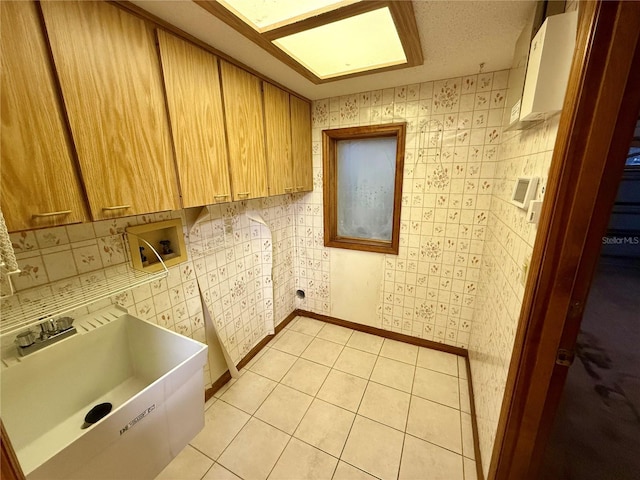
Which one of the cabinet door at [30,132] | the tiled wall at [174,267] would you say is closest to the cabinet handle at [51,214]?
the cabinet door at [30,132]

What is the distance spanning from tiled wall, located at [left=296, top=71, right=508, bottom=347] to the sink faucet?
1.80 meters

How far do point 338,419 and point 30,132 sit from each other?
6.36ft

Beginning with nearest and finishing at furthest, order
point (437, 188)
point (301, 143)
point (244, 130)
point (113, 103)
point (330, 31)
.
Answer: point (113, 103), point (330, 31), point (244, 130), point (437, 188), point (301, 143)

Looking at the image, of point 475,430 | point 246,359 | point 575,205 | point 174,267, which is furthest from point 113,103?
point 475,430

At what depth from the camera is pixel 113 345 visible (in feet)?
3.92

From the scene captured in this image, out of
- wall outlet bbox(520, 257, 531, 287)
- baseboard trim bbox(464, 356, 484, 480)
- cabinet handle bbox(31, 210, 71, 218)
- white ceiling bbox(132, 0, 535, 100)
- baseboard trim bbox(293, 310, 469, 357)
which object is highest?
white ceiling bbox(132, 0, 535, 100)

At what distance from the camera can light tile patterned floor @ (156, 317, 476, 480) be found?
1.33m

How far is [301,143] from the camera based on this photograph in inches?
81.0

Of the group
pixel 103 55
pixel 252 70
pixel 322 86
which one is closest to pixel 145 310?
pixel 103 55

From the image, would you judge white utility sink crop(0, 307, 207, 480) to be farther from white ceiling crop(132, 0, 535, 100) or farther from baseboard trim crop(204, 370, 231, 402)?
white ceiling crop(132, 0, 535, 100)

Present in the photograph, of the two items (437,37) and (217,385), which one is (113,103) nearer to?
(437,37)

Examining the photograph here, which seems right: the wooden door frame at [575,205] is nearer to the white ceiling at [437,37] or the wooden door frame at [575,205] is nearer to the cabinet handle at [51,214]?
the white ceiling at [437,37]

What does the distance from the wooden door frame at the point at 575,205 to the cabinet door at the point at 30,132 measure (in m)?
1.50

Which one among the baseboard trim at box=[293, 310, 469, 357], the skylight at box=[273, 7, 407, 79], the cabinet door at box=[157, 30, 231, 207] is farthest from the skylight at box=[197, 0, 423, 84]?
the baseboard trim at box=[293, 310, 469, 357]
